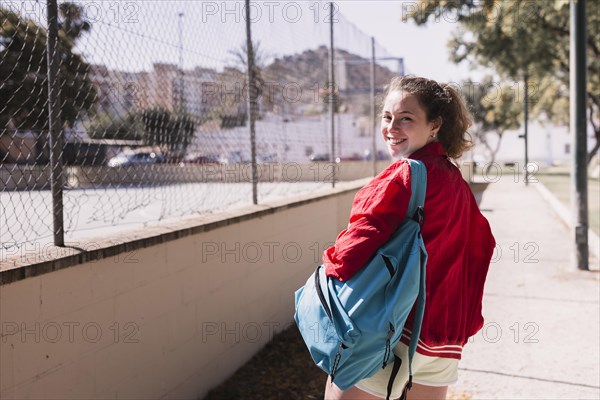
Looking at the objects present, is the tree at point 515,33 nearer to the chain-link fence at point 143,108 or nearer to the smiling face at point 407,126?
the chain-link fence at point 143,108

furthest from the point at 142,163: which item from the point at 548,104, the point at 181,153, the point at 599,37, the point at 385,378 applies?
the point at 548,104

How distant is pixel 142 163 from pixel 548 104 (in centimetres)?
3309

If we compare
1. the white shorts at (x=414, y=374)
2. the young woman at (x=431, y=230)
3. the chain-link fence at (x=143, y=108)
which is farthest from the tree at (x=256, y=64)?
the white shorts at (x=414, y=374)

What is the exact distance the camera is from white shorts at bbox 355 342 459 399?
2039 millimetres

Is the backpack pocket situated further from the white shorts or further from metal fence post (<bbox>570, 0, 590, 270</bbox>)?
metal fence post (<bbox>570, 0, 590, 270</bbox>)

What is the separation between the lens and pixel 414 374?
2.11m

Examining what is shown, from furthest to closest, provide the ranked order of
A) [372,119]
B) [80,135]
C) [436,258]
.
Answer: [372,119] → [80,135] → [436,258]

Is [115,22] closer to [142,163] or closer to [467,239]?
[142,163]

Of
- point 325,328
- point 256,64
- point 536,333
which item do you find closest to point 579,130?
point 536,333

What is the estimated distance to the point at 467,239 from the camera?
82.2 inches

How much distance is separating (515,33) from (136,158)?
15246 millimetres

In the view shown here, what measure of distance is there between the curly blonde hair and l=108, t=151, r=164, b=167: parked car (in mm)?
2067

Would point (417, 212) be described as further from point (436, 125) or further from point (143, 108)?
point (143, 108)

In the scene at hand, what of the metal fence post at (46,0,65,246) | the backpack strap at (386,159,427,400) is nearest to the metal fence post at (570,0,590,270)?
the backpack strap at (386,159,427,400)
